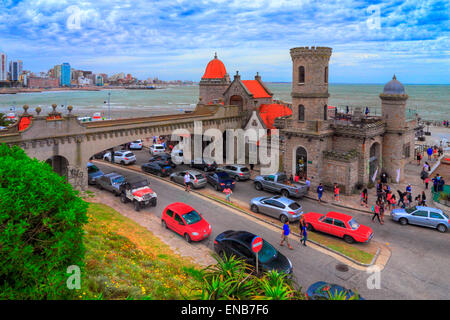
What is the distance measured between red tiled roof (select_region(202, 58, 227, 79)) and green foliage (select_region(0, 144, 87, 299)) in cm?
3638

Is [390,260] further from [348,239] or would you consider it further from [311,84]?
[311,84]

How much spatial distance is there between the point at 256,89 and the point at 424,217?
24.7m

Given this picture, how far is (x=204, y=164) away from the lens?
117 ft

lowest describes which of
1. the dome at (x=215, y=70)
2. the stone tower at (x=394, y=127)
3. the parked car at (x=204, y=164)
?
the parked car at (x=204, y=164)

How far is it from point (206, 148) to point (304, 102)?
13570 millimetres

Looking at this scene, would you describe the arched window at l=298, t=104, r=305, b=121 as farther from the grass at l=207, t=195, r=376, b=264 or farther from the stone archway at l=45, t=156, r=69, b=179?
the stone archway at l=45, t=156, r=69, b=179

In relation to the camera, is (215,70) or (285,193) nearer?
(285,193)

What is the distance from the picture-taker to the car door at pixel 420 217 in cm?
2184

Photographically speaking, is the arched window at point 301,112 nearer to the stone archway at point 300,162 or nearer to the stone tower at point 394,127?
the stone archway at point 300,162

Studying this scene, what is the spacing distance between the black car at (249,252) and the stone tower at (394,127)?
21086mm

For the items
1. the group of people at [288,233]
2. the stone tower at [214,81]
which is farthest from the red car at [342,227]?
the stone tower at [214,81]

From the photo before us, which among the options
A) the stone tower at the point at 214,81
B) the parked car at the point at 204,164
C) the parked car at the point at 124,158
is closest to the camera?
the parked car at the point at 204,164

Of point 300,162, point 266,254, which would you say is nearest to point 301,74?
point 300,162
